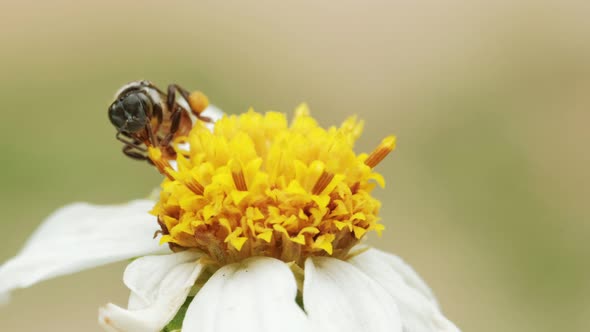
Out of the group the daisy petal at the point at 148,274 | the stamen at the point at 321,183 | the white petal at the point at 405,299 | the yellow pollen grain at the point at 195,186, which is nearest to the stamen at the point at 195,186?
the yellow pollen grain at the point at 195,186

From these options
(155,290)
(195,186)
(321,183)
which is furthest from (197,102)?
(155,290)

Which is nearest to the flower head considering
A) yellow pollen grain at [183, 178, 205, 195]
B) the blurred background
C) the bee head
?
yellow pollen grain at [183, 178, 205, 195]

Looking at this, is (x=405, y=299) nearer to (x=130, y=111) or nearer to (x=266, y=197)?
(x=266, y=197)

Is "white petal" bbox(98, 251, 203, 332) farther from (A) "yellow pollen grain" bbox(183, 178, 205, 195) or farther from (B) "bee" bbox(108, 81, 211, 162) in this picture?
(B) "bee" bbox(108, 81, 211, 162)

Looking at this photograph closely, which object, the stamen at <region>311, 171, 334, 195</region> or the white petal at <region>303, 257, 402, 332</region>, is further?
the stamen at <region>311, 171, 334, 195</region>

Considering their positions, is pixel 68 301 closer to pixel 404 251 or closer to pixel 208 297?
pixel 404 251

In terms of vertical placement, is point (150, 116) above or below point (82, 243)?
above
